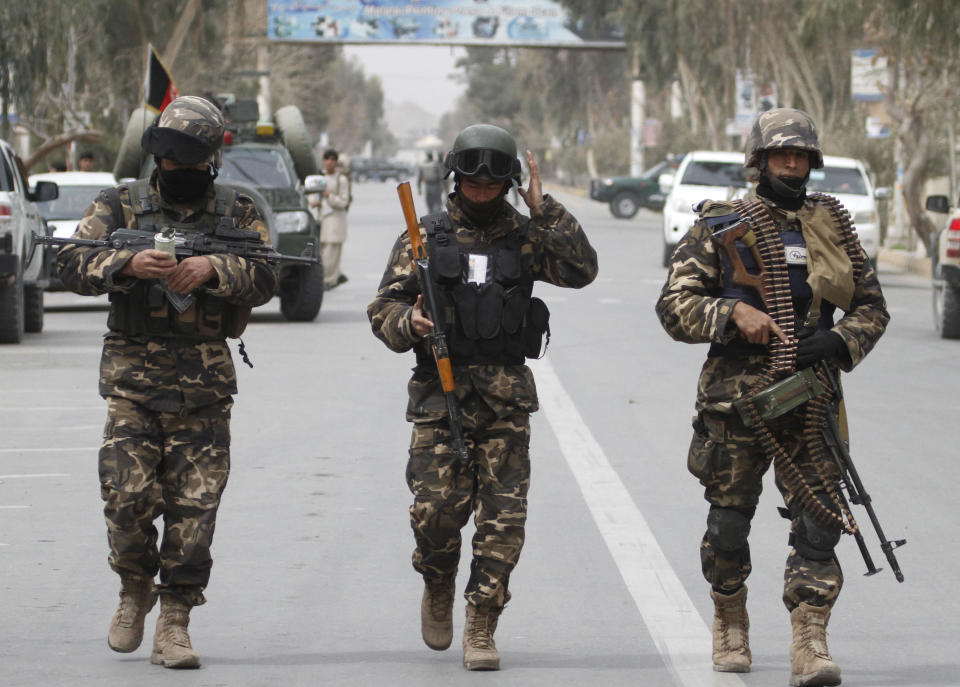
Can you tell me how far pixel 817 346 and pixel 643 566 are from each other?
200cm

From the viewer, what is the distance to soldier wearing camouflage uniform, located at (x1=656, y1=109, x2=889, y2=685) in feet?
18.4

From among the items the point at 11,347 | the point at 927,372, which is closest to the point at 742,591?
Answer: the point at 927,372

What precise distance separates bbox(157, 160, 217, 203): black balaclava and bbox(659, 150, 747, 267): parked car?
838 inches

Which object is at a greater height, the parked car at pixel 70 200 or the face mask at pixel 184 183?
the face mask at pixel 184 183

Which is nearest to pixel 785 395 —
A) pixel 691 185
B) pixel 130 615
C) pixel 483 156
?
pixel 483 156

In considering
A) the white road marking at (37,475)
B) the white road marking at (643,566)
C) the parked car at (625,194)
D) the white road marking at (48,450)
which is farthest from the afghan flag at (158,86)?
the parked car at (625,194)

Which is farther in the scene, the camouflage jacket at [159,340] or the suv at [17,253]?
the suv at [17,253]

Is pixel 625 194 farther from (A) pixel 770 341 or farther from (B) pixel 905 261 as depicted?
(A) pixel 770 341

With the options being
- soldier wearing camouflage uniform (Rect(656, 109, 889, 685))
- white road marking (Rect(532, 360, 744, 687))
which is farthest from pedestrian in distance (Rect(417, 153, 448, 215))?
→ soldier wearing camouflage uniform (Rect(656, 109, 889, 685))

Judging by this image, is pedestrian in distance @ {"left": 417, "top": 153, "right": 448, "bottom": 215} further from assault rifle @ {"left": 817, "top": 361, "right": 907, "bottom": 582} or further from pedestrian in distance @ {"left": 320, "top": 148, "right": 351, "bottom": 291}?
assault rifle @ {"left": 817, "top": 361, "right": 907, "bottom": 582}

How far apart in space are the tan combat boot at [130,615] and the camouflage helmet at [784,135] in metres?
2.34

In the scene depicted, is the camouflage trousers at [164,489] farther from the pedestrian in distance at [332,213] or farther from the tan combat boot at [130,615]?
the pedestrian in distance at [332,213]

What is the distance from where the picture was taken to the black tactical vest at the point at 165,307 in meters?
5.88

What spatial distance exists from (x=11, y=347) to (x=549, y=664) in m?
11.6
